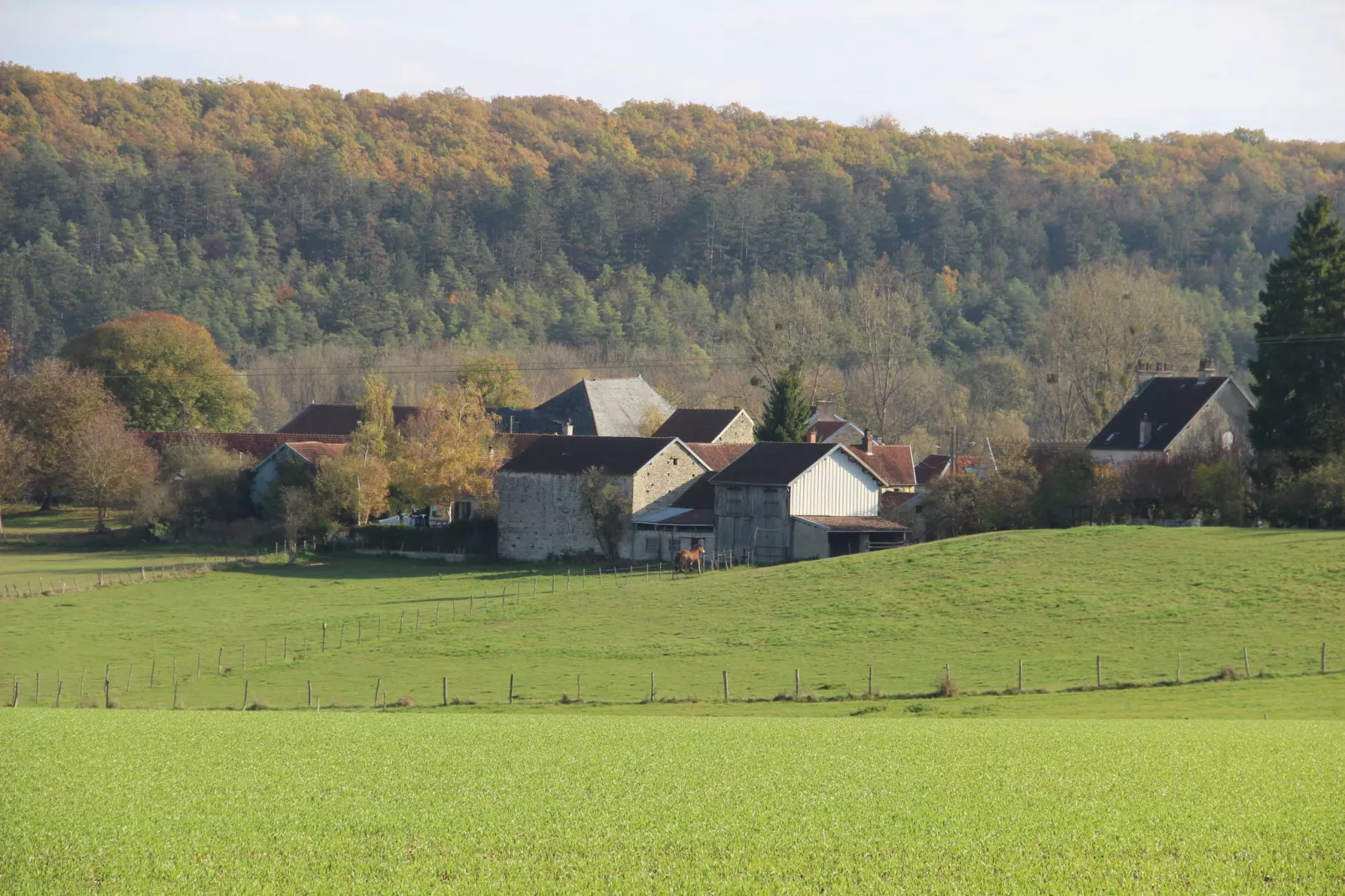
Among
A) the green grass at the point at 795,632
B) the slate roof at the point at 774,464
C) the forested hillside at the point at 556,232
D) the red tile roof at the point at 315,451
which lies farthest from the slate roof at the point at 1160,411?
the forested hillside at the point at 556,232

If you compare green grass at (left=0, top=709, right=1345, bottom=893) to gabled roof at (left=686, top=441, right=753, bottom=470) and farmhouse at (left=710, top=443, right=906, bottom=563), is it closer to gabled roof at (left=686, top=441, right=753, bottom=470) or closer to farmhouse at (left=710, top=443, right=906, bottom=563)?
farmhouse at (left=710, top=443, right=906, bottom=563)

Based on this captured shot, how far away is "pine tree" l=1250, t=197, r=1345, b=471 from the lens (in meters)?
59.2

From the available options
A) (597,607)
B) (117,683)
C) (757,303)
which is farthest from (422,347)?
(117,683)

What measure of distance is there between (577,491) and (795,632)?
83.8 feet

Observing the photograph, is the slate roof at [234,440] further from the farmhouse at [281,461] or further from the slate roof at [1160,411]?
the slate roof at [1160,411]

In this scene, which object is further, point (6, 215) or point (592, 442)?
point (6, 215)

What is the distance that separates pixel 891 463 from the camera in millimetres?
74812

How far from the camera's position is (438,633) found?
148ft

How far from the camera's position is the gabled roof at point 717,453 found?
73.1 metres

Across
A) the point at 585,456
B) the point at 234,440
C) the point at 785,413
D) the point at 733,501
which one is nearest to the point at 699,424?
the point at 785,413

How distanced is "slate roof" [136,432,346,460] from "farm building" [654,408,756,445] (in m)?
20.3

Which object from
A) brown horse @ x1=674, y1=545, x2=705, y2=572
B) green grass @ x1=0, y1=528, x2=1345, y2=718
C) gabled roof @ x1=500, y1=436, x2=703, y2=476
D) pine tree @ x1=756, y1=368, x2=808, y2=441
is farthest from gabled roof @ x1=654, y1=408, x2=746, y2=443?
green grass @ x1=0, y1=528, x2=1345, y2=718

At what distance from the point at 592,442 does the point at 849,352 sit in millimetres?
77761

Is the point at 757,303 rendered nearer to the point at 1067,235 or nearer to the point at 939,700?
the point at 1067,235
